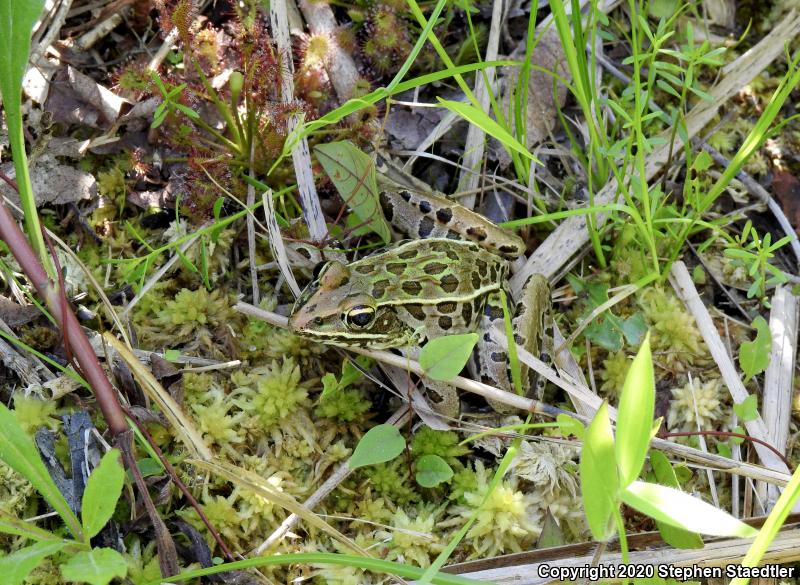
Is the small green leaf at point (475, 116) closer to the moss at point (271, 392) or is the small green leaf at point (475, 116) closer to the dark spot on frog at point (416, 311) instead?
the dark spot on frog at point (416, 311)

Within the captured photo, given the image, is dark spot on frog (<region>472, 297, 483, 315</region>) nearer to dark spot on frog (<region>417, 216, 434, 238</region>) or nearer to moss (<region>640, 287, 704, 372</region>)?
dark spot on frog (<region>417, 216, 434, 238</region>)

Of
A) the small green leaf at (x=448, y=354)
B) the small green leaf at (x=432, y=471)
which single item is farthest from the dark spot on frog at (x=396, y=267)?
the small green leaf at (x=448, y=354)

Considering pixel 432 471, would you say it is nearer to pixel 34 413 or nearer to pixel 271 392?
pixel 271 392

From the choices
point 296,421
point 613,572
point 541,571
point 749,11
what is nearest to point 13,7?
point 296,421

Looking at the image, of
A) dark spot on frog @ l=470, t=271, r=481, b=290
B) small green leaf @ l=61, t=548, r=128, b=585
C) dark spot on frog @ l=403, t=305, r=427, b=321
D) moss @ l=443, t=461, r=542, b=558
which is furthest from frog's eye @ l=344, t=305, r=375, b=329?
→ small green leaf @ l=61, t=548, r=128, b=585

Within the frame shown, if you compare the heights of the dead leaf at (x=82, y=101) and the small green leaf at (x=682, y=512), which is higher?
the dead leaf at (x=82, y=101)

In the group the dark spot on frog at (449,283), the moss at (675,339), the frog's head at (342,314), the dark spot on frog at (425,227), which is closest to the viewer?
the frog's head at (342,314)
